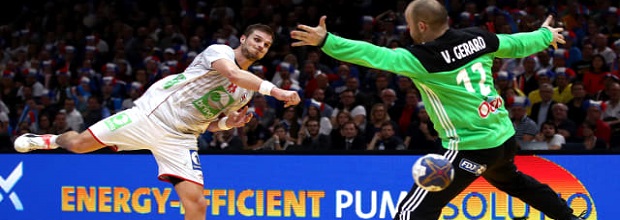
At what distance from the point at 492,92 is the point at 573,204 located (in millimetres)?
3412

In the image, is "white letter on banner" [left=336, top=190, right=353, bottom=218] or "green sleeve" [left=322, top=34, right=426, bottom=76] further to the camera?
"white letter on banner" [left=336, top=190, right=353, bottom=218]

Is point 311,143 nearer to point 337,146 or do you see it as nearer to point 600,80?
point 337,146

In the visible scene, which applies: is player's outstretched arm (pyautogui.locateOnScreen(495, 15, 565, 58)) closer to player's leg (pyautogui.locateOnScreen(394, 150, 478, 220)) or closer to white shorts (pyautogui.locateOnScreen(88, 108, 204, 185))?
player's leg (pyautogui.locateOnScreen(394, 150, 478, 220))

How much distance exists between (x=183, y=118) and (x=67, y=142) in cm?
100

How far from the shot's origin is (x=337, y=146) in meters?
12.0

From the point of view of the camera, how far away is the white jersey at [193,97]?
7426 millimetres

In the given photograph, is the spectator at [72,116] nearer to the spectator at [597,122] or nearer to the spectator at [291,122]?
the spectator at [291,122]

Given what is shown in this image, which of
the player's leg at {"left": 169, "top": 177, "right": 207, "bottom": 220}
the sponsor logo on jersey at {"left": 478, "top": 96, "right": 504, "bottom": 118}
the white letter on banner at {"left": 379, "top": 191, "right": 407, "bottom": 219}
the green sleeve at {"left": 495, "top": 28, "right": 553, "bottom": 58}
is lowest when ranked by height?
the white letter on banner at {"left": 379, "top": 191, "right": 407, "bottom": 219}

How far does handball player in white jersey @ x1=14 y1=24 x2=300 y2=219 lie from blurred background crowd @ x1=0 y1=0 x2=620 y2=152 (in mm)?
3094

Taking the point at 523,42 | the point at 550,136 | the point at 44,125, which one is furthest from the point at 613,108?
the point at 44,125

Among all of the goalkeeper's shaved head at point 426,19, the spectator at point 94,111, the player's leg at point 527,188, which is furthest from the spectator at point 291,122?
the goalkeeper's shaved head at point 426,19

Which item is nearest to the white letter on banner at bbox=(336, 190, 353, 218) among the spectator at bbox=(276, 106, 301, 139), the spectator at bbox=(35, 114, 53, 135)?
the spectator at bbox=(276, 106, 301, 139)

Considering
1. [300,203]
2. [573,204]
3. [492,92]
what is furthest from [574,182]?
[492,92]

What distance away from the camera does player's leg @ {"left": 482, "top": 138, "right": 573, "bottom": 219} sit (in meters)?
6.40
